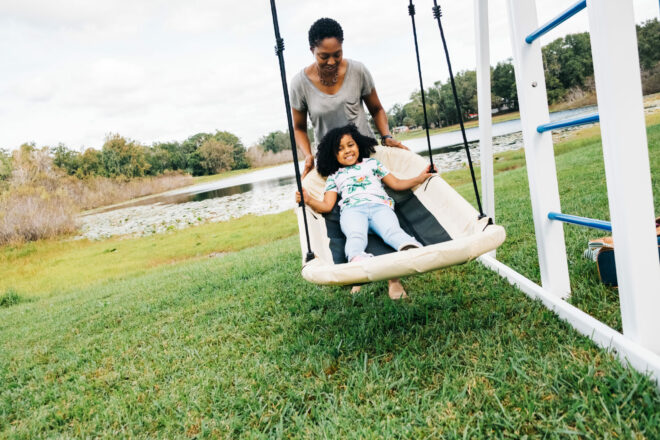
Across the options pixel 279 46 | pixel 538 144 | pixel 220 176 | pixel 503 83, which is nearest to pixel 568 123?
pixel 538 144

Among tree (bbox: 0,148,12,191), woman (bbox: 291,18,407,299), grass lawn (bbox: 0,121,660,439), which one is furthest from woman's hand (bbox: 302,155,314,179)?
tree (bbox: 0,148,12,191)

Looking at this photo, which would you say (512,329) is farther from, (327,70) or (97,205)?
(97,205)

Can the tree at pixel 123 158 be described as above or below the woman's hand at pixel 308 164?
above

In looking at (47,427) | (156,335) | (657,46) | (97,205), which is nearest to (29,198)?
(97,205)

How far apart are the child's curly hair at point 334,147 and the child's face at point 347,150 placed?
0.07ft

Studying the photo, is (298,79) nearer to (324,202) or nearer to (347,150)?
(347,150)

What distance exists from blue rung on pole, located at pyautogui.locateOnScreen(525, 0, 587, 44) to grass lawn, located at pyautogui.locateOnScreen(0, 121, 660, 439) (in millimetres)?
1220

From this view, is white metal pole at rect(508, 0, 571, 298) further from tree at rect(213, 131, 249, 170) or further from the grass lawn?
tree at rect(213, 131, 249, 170)

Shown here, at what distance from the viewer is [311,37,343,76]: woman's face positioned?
94.7 inches

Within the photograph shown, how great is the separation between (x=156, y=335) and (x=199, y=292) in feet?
3.34

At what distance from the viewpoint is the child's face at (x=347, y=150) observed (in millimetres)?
2732

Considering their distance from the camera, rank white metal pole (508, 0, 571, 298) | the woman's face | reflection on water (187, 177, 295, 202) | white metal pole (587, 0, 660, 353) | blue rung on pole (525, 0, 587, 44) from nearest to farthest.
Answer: white metal pole (587, 0, 660, 353) → blue rung on pole (525, 0, 587, 44) → white metal pole (508, 0, 571, 298) → the woman's face → reflection on water (187, 177, 295, 202)

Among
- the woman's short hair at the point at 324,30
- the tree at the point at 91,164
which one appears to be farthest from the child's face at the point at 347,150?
the tree at the point at 91,164

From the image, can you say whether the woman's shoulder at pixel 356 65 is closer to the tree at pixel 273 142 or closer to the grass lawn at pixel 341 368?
the grass lawn at pixel 341 368
